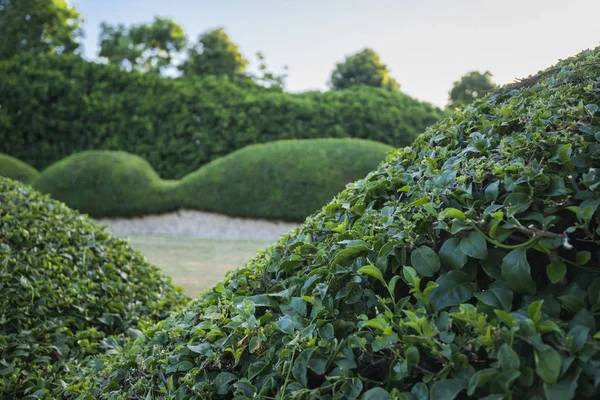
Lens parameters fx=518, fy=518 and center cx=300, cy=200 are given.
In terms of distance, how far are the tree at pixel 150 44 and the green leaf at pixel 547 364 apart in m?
24.3

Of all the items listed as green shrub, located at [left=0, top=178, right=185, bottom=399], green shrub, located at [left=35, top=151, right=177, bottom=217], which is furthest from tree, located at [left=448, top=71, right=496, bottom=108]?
green shrub, located at [left=35, top=151, right=177, bottom=217]

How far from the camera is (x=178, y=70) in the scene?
23.2 meters

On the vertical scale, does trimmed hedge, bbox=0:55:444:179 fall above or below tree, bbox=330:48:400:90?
below

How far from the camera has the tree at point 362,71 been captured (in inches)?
890

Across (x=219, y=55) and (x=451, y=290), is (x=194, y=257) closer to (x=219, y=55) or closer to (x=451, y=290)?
(x=451, y=290)

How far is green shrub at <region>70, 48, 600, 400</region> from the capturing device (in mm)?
1118

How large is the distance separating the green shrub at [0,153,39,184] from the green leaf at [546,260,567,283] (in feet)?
49.8

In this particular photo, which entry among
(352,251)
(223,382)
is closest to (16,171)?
(223,382)

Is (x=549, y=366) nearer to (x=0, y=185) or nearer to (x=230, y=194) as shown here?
(x=0, y=185)

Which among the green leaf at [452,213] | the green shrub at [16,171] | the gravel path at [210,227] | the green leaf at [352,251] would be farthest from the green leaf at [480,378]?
the green shrub at [16,171]

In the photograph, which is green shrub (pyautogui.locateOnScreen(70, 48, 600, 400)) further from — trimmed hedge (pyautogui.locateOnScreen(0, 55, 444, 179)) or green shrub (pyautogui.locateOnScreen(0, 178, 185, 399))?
trimmed hedge (pyautogui.locateOnScreen(0, 55, 444, 179))

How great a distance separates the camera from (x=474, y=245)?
50.0 inches

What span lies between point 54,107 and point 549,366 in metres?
18.0

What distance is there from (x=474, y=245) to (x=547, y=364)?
325 millimetres
